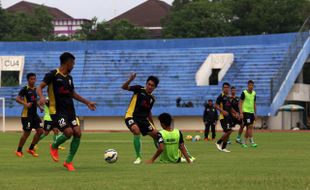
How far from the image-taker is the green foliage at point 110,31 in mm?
97750

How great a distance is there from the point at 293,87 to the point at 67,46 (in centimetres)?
1952

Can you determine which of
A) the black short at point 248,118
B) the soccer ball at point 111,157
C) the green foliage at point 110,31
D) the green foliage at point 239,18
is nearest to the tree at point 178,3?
the green foliage at point 110,31

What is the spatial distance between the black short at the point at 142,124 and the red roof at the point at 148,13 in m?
134

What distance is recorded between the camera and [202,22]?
300ft

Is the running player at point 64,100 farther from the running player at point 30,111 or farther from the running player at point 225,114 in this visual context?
the running player at point 225,114

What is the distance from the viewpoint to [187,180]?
38.6 ft

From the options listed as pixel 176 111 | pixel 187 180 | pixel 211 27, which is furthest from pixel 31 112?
pixel 211 27

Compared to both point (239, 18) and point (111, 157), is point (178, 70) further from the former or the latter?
point (111, 157)

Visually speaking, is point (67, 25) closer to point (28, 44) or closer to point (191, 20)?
point (191, 20)

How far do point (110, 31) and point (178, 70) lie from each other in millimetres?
37463

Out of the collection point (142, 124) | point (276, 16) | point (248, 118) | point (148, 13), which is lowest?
point (248, 118)

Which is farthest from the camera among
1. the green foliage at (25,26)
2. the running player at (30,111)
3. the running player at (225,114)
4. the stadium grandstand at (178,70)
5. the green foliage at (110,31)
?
the green foliage at (25,26)

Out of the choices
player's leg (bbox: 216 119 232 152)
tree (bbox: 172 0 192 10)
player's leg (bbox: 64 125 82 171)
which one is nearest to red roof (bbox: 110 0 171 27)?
tree (bbox: 172 0 192 10)

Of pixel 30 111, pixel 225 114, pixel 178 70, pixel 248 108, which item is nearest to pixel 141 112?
pixel 30 111
